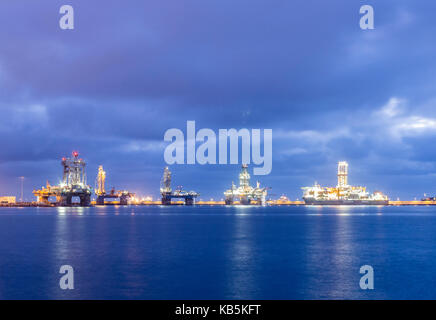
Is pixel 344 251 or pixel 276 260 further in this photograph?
pixel 344 251

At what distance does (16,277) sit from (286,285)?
2304cm

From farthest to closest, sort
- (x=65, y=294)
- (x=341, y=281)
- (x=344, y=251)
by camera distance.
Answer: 1. (x=344, y=251)
2. (x=341, y=281)
3. (x=65, y=294)

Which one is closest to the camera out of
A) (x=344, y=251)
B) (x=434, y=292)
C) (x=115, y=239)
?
(x=434, y=292)

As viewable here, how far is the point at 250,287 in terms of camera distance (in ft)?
111

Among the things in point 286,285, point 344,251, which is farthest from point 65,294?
point 344,251

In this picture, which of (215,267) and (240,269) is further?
(215,267)

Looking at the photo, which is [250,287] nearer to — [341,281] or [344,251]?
[341,281]

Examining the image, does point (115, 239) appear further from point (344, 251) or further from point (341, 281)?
point (341, 281)

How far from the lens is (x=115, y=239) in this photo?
66.9 meters

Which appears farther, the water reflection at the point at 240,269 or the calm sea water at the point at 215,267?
the water reflection at the point at 240,269

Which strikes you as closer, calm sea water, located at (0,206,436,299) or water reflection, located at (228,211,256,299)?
calm sea water, located at (0,206,436,299)
